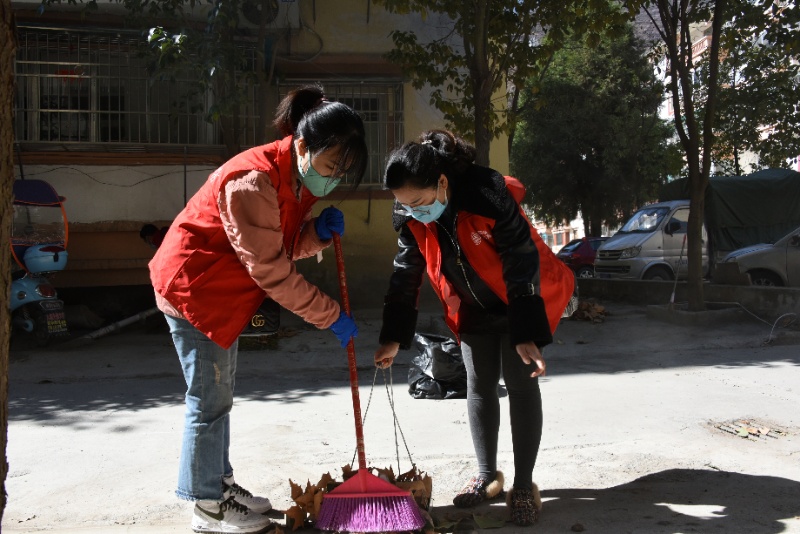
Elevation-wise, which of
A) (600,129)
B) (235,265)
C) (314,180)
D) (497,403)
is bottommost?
(497,403)

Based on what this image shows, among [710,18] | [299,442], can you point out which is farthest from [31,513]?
[710,18]

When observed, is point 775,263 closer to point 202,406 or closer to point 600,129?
point 600,129

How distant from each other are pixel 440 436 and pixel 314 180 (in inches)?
84.8

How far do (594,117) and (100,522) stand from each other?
842 inches

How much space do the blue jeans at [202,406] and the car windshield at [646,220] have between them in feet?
43.4

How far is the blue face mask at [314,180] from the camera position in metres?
2.83

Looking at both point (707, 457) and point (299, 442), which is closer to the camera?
point (707, 457)

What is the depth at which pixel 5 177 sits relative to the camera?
2.28m

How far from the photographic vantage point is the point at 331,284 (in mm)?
10102

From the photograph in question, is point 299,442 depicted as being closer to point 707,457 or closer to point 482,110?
point 707,457

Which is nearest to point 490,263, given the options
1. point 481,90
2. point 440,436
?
point 440,436

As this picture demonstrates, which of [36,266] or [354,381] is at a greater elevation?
[36,266]

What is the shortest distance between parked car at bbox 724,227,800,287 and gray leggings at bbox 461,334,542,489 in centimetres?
1011

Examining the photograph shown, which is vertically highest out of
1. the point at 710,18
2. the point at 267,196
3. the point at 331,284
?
the point at 710,18
